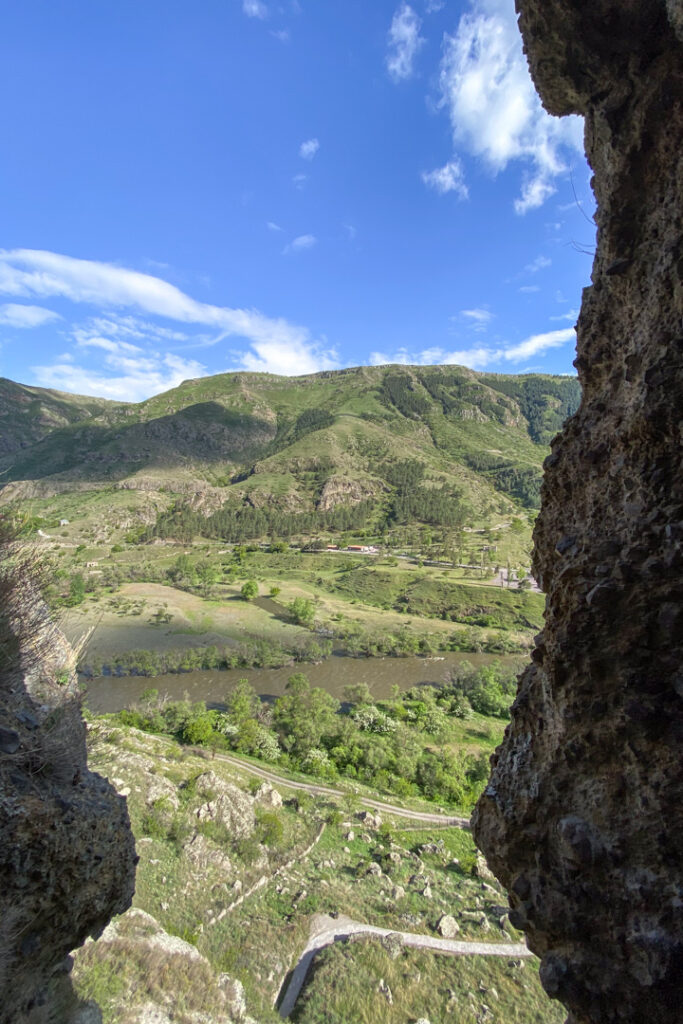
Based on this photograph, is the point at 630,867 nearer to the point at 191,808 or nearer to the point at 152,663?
the point at 191,808

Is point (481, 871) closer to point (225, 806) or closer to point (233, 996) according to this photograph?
point (225, 806)

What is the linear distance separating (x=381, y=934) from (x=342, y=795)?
13127 mm

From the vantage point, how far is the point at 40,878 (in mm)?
5422

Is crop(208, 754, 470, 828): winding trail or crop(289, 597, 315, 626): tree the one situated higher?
crop(208, 754, 470, 828): winding trail

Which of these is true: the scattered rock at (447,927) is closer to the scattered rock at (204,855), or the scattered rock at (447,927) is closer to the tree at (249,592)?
the scattered rock at (204,855)

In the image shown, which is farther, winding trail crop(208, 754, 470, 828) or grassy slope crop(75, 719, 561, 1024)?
winding trail crop(208, 754, 470, 828)

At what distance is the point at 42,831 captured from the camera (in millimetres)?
5484

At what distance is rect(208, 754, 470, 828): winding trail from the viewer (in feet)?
84.9

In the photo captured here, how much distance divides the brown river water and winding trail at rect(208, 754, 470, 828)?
59.7 feet

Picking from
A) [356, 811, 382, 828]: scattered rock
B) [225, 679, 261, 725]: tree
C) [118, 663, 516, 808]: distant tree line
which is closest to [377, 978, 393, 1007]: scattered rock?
[356, 811, 382, 828]: scattered rock

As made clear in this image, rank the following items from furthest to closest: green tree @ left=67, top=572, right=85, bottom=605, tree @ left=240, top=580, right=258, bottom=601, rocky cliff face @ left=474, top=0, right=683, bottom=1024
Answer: tree @ left=240, top=580, right=258, bottom=601
green tree @ left=67, top=572, right=85, bottom=605
rocky cliff face @ left=474, top=0, right=683, bottom=1024

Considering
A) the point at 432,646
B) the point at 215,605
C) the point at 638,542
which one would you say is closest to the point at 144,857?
the point at 638,542

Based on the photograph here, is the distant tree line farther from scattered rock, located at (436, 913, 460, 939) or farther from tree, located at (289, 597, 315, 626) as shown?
tree, located at (289, 597, 315, 626)

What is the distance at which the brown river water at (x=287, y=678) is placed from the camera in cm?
4975
